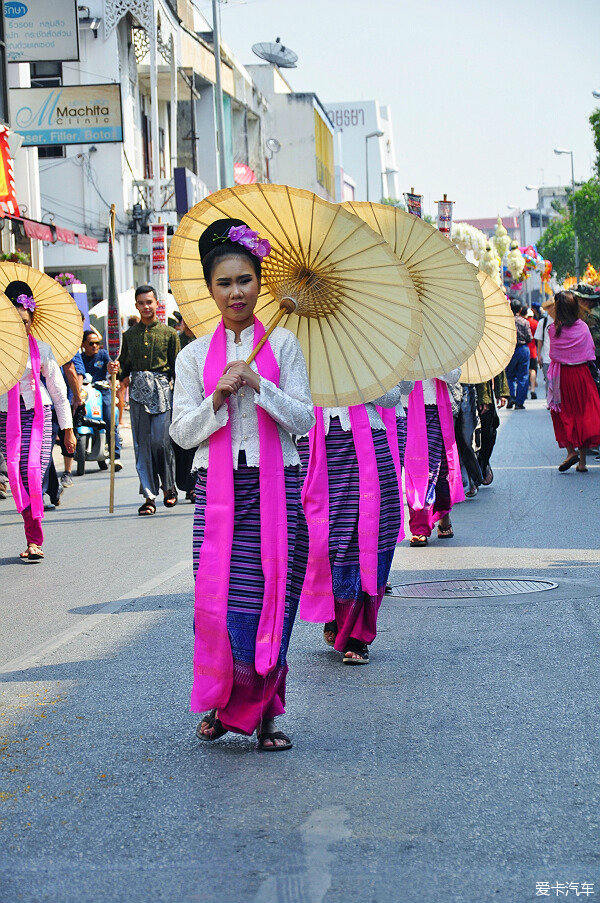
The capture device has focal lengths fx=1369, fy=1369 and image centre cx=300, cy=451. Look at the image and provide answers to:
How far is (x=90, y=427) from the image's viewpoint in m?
18.3

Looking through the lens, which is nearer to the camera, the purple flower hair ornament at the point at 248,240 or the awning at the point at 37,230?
the purple flower hair ornament at the point at 248,240

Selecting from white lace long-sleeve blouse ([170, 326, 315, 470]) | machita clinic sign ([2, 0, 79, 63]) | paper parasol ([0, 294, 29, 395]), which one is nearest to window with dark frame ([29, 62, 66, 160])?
machita clinic sign ([2, 0, 79, 63])

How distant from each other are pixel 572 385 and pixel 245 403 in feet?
38.5

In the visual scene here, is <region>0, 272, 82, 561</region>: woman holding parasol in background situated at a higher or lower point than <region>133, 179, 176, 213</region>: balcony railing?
lower

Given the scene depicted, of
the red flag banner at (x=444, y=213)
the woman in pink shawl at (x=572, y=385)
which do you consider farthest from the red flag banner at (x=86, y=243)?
the red flag banner at (x=444, y=213)

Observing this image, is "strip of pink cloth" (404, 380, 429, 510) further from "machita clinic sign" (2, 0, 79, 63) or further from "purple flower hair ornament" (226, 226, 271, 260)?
"machita clinic sign" (2, 0, 79, 63)

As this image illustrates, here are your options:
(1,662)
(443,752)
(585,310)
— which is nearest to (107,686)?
(1,662)

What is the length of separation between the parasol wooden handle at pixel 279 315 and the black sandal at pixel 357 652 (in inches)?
72.4

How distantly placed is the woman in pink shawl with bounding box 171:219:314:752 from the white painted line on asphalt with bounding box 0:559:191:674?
1.91 meters

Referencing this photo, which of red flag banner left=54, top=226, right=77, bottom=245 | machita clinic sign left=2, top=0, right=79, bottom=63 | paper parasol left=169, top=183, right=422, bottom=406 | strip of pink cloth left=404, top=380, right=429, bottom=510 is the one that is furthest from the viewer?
red flag banner left=54, top=226, right=77, bottom=245

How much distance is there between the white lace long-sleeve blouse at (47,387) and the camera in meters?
10.4

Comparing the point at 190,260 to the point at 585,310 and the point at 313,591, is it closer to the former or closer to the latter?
the point at 313,591

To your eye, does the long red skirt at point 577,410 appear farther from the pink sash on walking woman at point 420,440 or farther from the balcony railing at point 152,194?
the balcony railing at point 152,194

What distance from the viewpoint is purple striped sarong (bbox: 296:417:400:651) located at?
665 cm
